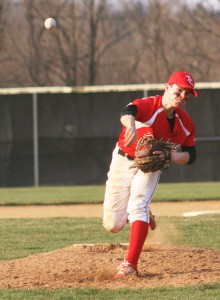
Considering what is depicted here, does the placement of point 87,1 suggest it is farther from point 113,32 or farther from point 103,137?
point 103,137

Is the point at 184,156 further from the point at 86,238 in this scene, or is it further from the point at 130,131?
the point at 86,238

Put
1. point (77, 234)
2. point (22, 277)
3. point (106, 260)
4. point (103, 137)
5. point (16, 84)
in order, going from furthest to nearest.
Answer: point (16, 84), point (103, 137), point (77, 234), point (106, 260), point (22, 277)

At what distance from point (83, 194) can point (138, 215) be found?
28.8 ft

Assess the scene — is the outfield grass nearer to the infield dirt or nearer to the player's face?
the infield dirt

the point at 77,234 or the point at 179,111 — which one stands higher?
the point at 179,111

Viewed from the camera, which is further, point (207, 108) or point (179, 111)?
point (207, 108)

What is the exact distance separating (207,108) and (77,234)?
9.27 metres

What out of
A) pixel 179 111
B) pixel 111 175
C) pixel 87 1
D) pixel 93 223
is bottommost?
pixel 93 223

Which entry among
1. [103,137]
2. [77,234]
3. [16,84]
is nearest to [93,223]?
[77,234]

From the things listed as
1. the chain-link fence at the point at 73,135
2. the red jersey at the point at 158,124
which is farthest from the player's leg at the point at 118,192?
the chain-link fence at the point at 73,135

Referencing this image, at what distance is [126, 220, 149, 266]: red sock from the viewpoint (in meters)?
5.63

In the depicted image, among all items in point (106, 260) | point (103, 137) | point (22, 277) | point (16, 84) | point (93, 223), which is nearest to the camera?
point (22, 277)

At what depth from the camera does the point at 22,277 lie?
5688 millimetres

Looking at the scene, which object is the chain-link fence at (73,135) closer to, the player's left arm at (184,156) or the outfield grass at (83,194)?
the outfield grass at (83,194)
